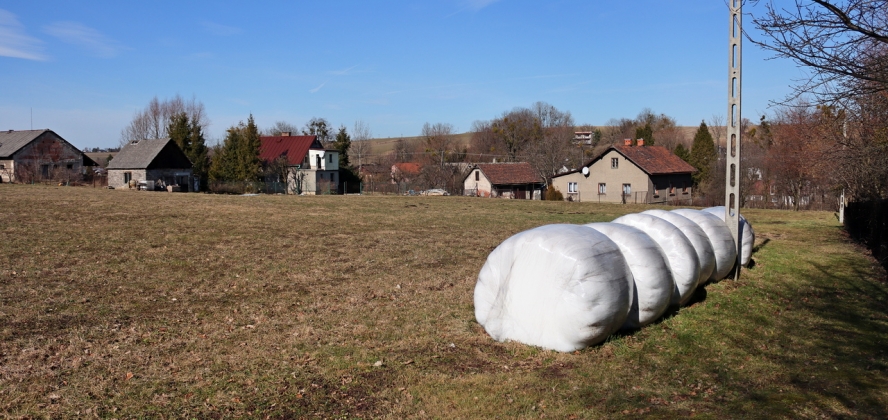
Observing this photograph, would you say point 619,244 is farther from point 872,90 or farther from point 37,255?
point 37,255

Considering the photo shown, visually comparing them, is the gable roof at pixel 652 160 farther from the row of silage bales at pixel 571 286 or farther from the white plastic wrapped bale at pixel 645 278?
the row of silage bales at pixel 571 286

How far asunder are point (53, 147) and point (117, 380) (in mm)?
51529

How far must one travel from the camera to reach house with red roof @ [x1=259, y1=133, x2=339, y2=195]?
62.4 m

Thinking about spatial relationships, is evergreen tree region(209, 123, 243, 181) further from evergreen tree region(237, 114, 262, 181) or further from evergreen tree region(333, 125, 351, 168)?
evergreen tree region(333, 125, 351, 168)

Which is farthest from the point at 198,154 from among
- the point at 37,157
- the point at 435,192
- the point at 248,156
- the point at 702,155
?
the point at 702,155

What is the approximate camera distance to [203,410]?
641cm

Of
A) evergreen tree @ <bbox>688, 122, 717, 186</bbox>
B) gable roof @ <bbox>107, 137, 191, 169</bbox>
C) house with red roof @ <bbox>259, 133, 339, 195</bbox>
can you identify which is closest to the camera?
gable roof @ <bbox>107, 137, 191, 169</bbox>

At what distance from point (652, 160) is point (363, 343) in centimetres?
5544

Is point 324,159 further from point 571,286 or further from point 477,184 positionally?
point 571,286

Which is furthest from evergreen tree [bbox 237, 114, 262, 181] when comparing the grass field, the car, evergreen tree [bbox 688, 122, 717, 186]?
evergreen tree [bbox 688, 122, 717, 186]

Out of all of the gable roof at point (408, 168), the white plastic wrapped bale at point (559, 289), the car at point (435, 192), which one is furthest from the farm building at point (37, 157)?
the white plastic wrapped bale at point (559, 289)

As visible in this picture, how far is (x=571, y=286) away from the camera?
26.5ft

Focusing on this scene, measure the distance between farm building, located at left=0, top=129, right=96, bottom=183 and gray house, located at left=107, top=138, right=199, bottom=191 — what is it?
2.84m

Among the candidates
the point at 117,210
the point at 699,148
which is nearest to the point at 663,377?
the point at 117,210
